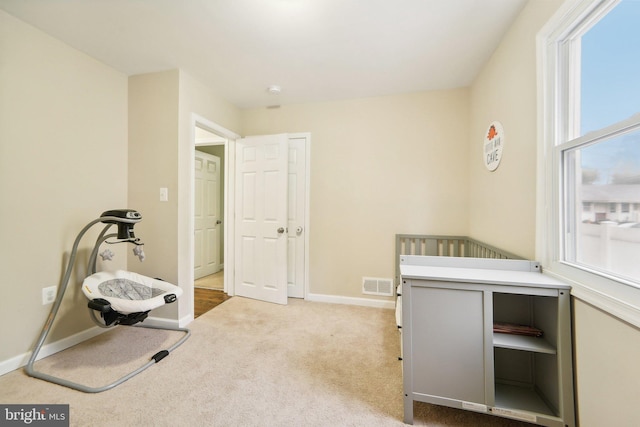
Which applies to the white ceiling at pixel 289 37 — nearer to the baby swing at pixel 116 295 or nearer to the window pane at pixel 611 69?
the window pane at pixel 611 69

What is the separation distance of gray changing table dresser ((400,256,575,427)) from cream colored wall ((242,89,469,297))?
1477 mm

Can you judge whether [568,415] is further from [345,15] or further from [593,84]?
[345,15]

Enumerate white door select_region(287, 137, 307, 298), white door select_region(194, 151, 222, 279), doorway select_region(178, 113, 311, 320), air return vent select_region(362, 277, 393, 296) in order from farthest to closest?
white door select_region(194, 151, 222, 279), white door select_region(287, 137, 307, 298), air return vent select_region(362, 277, 393, 296), doorway select_region(178, 113, 311, 320)

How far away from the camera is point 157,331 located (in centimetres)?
227

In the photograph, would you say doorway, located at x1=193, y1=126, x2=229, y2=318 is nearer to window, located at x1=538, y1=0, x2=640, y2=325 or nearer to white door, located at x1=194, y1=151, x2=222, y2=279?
white door, located at x1=194, y1=151, x2=222, y2=279

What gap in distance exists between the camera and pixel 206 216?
411cm

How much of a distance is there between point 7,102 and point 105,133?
0.62 metres

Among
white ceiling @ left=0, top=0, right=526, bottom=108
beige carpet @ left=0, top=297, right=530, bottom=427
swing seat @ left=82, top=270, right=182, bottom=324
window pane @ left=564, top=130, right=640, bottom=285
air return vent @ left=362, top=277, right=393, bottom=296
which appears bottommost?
beige carpet @ left=0, top=297, right=530, bottom=427

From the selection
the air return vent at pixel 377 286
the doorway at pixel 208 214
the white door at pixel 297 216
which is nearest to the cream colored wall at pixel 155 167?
the doorway at pixel 208 214

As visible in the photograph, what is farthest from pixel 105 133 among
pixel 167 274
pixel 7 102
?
pixel 167 274

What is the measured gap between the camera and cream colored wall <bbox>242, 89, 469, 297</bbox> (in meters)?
2.72

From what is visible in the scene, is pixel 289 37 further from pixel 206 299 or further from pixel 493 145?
pixel 206 299

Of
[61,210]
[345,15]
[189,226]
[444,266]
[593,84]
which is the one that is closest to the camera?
[593,84]

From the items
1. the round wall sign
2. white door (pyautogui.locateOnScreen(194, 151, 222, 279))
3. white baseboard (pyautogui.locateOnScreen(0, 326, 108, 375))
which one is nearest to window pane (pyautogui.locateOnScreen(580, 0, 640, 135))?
the round wall sign
